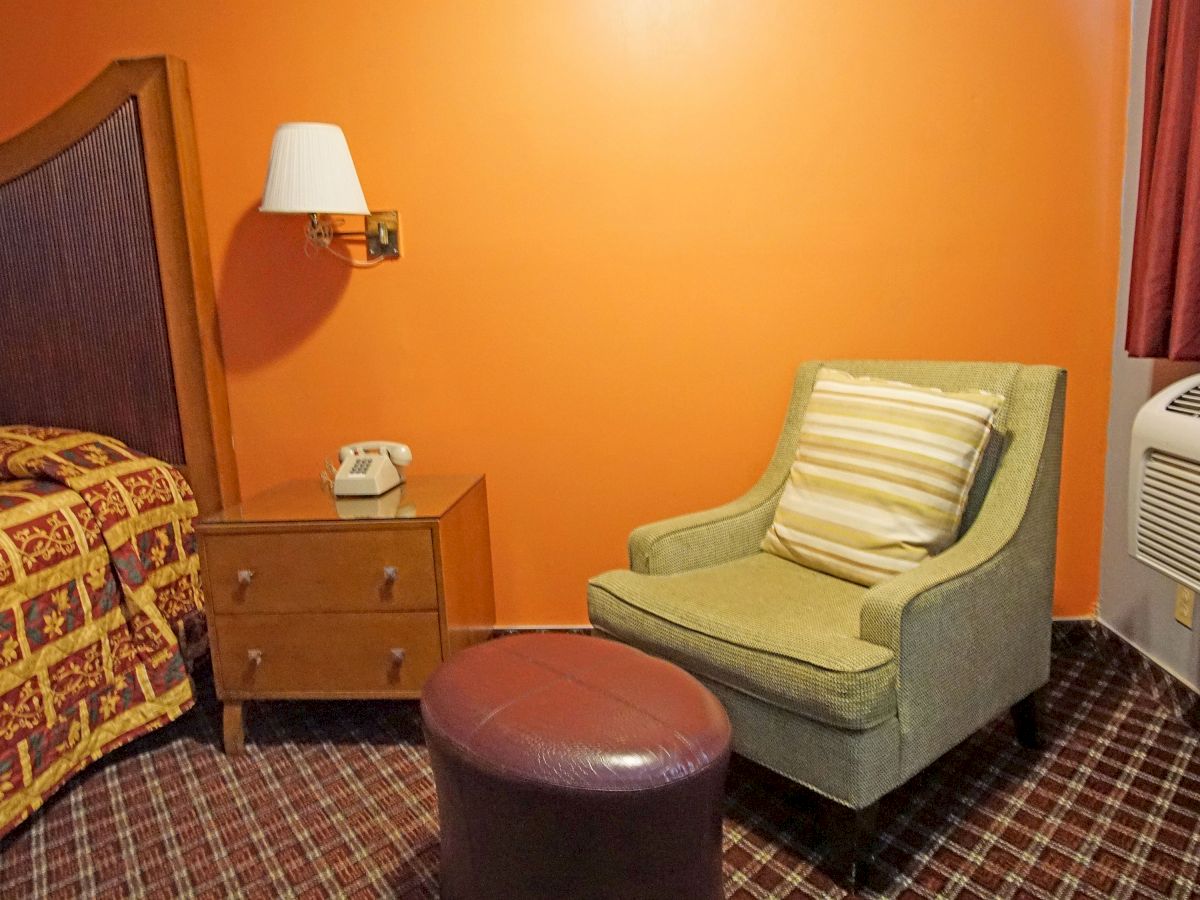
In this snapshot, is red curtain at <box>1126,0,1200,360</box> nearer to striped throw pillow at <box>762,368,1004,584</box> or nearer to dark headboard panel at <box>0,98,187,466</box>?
striped throw pillow at <box>762,368,1004,584</box>

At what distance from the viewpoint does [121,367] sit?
227 centimetres

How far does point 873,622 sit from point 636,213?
133 centimetres

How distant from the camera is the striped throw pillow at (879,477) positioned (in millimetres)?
1646

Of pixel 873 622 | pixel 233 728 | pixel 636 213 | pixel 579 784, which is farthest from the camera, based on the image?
pixel 636 213

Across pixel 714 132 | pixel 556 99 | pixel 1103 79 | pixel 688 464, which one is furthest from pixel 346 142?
pixel 1103 79

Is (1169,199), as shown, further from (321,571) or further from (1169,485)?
(321,571)

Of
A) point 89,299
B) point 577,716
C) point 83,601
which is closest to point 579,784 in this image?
point 577,716

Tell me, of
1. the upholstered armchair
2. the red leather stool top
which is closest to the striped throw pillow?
the upholstered armchair

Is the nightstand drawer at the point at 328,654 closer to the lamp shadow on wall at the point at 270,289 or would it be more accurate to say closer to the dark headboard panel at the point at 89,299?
the dark headboard panel at the point at 89,299

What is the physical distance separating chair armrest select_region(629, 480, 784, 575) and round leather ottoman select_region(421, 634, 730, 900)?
0.58 m

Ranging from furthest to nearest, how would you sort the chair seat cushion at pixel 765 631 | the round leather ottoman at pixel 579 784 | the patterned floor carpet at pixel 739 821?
the patterned floor carpet at pixel 739 821 → the chair seat cushion at pixel 765 631 → the round leather ottoman at pixel 579 784

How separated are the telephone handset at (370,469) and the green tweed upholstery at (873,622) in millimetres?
651

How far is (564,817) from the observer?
1106mm

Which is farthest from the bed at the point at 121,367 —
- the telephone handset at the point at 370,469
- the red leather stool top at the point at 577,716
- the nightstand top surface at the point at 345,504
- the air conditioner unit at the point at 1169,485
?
the air conditioner unit at the point at 1169,485
